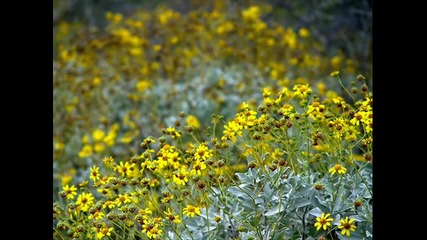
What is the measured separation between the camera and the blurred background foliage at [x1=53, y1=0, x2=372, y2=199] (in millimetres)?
4984

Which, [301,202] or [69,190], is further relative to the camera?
[69,190]

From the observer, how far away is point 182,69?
5750 mm

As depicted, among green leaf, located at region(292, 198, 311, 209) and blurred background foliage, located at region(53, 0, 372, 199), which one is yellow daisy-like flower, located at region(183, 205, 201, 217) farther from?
blurred background foliage, located at region(53, 0, 372, 199)

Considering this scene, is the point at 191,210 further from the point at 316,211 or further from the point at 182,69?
the point at 182,69

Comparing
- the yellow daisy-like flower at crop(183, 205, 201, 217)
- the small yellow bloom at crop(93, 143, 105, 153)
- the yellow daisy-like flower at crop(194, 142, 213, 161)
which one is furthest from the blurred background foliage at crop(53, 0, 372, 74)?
the yellow daisy-like flower at crop(183, 205, 201, 217)

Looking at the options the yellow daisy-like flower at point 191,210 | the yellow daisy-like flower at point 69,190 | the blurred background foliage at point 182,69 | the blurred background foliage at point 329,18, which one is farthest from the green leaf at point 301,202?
the blurred background foliage at point 329,18

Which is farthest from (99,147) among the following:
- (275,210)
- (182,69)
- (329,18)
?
(329,18)

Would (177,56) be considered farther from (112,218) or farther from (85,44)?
(112,218)

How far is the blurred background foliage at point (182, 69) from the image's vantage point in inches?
196

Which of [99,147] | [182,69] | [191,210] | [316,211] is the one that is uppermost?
[182,69]

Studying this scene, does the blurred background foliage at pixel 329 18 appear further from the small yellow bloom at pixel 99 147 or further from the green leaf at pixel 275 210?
the green leaf at pixel 275 210
